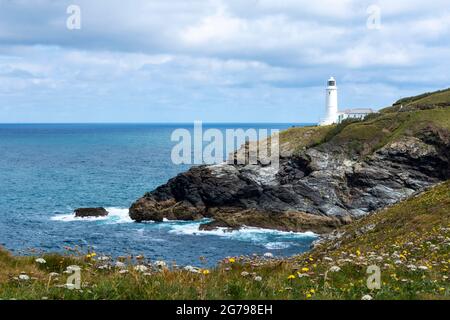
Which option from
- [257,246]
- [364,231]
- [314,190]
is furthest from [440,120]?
[364,231]

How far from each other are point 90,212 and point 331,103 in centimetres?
7068

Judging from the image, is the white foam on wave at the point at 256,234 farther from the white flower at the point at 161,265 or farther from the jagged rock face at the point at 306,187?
the white flower at the point at 161,265

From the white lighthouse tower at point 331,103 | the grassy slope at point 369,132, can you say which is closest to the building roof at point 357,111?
the white lighthouse tower at point 331,103

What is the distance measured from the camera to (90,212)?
7950cm

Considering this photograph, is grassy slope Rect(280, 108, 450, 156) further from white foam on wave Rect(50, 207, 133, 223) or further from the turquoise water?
white foam on wave Rect(50, 207, 133, 223)

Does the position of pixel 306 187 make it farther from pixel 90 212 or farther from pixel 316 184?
pixel 90 212

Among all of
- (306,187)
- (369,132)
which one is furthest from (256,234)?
(369,132)

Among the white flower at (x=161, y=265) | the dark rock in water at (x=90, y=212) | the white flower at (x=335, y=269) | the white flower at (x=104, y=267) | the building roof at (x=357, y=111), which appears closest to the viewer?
the white flower at (x=161, y=265)

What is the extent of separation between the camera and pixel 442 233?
72.1 ft

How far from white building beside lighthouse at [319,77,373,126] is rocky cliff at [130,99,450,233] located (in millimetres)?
38623

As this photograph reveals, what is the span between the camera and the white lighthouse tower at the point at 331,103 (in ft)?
412

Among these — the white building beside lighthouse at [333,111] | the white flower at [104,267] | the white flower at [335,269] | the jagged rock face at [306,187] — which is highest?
the white building beside lighthouse at [333,111]

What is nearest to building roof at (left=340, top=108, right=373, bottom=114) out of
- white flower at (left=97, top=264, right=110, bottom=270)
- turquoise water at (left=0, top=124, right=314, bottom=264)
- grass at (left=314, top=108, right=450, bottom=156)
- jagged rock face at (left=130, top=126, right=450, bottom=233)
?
grass at (left=314, top=108, right=450, bottom=156)

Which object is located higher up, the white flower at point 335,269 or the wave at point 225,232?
the white flower at point 335,269
